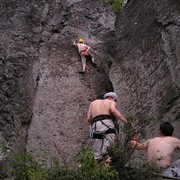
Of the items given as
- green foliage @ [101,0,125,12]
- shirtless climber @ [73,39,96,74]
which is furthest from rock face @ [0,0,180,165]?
green foliage @ [101,0,125,12]

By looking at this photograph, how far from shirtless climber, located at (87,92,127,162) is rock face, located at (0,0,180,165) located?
1.16m

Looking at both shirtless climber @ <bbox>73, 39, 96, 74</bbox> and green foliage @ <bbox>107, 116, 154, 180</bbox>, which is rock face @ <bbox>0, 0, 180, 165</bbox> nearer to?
shirtless climber @ <bbox>73, 39, 96, 74</bbox>

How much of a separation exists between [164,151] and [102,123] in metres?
1.25

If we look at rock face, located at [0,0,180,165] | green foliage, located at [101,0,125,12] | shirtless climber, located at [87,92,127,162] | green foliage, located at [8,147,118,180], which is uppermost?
green foliage, located at [101,0,125,12]

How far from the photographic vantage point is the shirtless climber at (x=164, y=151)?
6543mm

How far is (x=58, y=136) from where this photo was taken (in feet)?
30.8

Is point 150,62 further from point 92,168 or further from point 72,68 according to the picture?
point 92,168

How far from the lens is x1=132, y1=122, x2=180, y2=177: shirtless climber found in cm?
654

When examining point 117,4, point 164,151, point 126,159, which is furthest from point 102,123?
point 117,4

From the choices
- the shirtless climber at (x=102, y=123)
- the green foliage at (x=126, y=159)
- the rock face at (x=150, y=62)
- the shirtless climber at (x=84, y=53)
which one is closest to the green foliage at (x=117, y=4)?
the rock face at (x=150, y=62)

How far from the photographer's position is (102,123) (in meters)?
7.69

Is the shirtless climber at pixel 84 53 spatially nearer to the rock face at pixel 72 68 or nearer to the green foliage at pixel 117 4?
the rock face at pixel 72 68

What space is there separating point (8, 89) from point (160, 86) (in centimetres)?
327

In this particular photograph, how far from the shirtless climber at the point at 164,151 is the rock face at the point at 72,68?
179cm
